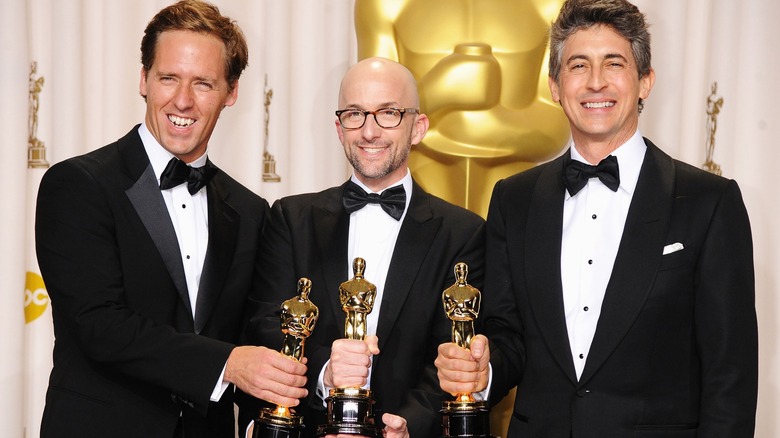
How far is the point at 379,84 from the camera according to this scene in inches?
101

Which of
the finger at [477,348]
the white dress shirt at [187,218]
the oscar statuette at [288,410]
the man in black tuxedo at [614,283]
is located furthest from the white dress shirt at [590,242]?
the white dress shirt at [187,218]

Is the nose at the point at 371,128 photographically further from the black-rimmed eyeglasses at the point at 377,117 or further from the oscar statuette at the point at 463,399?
the oscar statuette at the point at 463,399

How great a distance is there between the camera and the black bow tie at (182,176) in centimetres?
243

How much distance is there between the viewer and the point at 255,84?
3.72 meters

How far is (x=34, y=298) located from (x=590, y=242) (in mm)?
2344

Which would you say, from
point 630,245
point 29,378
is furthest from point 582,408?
point 29,378

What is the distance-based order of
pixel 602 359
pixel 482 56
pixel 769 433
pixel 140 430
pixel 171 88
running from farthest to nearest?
1. pixel 769 433
2. pixel 482 56
3. pixel 171 88
4. pixel 140 430
5. pixel 602 359

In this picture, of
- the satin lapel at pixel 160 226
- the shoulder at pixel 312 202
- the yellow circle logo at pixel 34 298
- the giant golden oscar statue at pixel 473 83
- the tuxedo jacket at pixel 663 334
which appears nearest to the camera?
the tuxedo jacket at pixel 663 334

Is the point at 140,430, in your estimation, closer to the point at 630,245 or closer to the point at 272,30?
the point at 630,245

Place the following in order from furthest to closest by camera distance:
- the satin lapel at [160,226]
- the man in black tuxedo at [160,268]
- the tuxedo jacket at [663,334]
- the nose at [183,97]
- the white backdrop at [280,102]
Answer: the white backdrop at [280,102] < the nose at [183,97] < the satin lapel at [160,226] < the man in black tuxedo at [160,268] < the tuxedo jacket at [663,334]

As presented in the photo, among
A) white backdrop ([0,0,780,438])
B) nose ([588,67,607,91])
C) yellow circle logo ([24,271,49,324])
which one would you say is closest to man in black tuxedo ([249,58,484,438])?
nose ([588,67,607,91])

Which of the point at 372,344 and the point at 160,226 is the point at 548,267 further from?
the point at 160,226

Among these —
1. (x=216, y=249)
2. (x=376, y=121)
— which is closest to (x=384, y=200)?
(x=376, y=121)

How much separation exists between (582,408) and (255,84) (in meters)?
2.06
